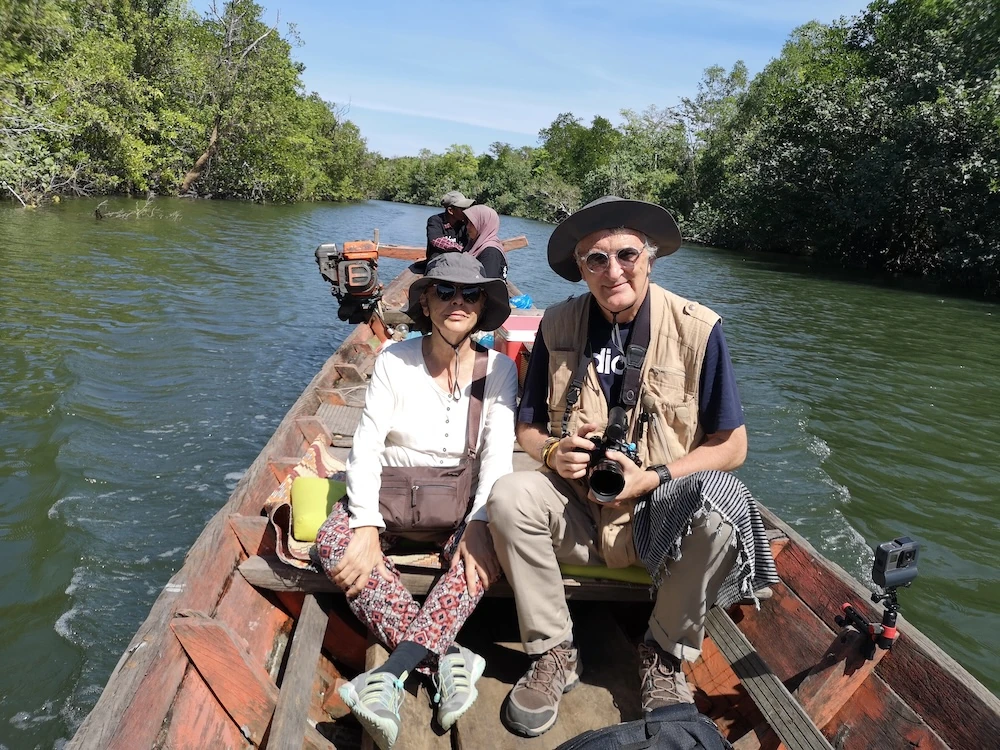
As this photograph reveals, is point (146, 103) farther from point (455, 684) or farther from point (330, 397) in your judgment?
point (455, 684)

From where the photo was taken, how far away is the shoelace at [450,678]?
2.15m

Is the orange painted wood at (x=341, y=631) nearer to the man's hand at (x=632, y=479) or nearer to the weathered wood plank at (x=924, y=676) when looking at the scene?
the man's hand at (x=632, y=479)

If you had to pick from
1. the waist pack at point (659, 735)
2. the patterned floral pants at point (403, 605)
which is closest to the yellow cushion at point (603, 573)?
the patterned floral pants at point (403, 605)

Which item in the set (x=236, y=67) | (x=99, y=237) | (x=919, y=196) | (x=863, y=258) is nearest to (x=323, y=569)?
(x=99, y=237)

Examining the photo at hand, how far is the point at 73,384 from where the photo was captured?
22.4 ft

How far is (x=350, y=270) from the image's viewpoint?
7.20m

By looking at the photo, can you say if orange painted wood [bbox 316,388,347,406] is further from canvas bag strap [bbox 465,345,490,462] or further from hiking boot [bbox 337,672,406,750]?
hiking boot [bbox 337,672,406,750]

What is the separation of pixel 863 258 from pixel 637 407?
1006 inches

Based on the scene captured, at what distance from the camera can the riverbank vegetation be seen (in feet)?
56.1

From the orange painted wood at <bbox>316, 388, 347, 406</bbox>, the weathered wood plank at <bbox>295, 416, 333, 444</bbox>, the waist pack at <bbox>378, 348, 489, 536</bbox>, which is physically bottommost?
the orange painted wood at <bbox>316, 388, 347, 406</bbox>

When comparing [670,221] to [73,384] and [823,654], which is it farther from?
[73,384]

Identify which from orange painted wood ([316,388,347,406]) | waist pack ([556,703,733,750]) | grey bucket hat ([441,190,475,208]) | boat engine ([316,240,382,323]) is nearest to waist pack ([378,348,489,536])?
waist pack ([556,703,733,750])

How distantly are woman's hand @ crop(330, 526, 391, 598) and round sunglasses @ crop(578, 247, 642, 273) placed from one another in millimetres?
1195

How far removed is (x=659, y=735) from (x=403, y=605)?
0.91m
